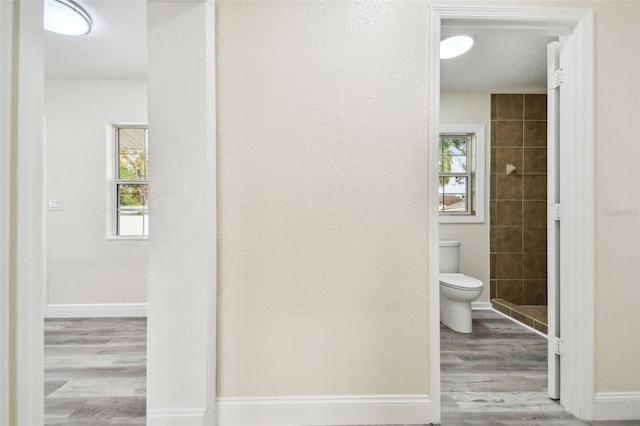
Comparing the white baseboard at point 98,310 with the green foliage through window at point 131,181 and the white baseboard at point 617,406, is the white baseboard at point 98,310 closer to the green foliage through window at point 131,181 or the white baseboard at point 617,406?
the green foliage through window at point 131,181

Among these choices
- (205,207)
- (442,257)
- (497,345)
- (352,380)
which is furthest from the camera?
(442,257)

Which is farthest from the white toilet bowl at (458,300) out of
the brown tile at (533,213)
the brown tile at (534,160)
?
the brown tile at (534,160)

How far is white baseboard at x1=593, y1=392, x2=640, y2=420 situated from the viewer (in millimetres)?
1604

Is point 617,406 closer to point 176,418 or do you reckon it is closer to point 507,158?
point 176,418

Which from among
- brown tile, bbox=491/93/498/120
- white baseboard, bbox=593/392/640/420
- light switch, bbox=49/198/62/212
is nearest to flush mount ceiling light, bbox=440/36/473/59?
brown tile, bbox=491/93/498/120

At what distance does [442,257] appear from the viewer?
3127 mm

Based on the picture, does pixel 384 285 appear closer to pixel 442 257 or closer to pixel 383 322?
pixel 383 322

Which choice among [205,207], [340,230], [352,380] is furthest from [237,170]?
[352,380]

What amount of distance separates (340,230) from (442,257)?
1942mm

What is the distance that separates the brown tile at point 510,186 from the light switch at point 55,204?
4.66 m

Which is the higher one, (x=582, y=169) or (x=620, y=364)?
(x=582, y=169)

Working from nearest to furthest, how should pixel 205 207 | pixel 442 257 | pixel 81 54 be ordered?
pixel 205 207 < pixel 81 54 < pixel 442 257

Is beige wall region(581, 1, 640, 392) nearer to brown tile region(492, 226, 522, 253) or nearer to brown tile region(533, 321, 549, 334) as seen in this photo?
brown tile region(533, 321, 549, 334)

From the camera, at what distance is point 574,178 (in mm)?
1634
